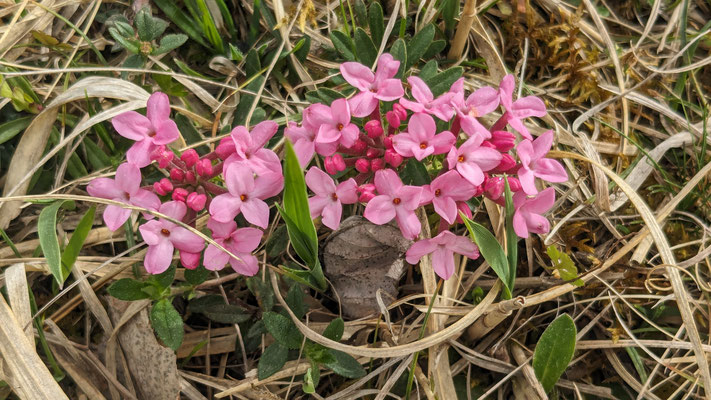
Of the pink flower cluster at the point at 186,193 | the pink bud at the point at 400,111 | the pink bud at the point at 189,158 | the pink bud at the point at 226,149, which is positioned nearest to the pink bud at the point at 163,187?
the pink flower cluster at the point at 186,193

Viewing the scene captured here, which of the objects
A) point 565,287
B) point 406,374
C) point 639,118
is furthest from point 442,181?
point 639,118

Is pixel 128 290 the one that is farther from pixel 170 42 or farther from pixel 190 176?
pixel 170 42

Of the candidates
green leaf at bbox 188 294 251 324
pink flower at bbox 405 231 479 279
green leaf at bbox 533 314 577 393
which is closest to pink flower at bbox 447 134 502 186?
pink flower at bbox 405 231 479 279

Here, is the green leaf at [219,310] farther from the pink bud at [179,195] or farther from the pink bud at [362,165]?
the pink bud at [362,165]

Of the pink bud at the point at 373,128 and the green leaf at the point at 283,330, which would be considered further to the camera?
the green leaf at the point at 283,330

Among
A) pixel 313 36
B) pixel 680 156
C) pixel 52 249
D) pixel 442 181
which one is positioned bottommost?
pixel 680 156

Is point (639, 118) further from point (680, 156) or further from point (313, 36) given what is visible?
point (313, 36)
